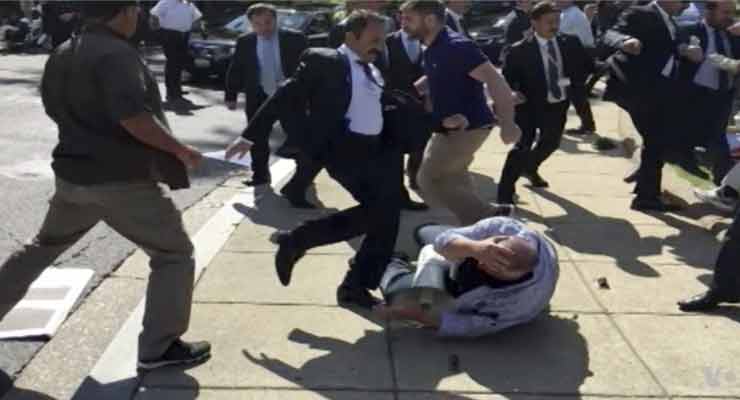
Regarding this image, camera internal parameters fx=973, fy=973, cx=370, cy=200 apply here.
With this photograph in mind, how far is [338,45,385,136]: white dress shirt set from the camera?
529 centimetres

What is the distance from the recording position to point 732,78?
8281 mm

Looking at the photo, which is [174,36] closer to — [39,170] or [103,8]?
[39,170]

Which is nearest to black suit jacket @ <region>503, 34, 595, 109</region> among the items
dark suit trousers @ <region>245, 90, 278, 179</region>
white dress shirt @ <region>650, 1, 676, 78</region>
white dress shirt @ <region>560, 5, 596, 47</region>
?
white dress shirt @ <region>650, 1, 676, 78</region>

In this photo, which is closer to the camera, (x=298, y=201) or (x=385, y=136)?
(x=385, y=136)

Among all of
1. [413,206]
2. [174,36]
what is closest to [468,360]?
[413,206]

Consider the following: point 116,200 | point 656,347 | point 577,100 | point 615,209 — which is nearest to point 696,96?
A: point 615,209

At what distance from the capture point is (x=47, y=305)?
5.29 meters

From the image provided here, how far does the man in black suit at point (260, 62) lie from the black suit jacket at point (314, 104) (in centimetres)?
324

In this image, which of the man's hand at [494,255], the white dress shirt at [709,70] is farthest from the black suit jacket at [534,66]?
the man's hand at [494,255]

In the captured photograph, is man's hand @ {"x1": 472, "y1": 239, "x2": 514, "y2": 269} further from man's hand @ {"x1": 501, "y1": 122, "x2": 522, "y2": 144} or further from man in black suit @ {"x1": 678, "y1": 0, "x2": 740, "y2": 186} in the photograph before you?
man in black suit @ {"x1": 678, "y1": 0, "x2": 740, "y2": 186}

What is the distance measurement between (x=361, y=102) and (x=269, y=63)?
11.2 feet

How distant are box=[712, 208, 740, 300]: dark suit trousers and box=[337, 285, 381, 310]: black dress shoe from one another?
1.87 metres

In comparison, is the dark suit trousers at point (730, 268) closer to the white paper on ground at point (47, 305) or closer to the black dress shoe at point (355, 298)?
the black dress shoe at point (355, 298)

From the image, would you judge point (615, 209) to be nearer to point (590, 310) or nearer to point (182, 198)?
point (590, 310)
